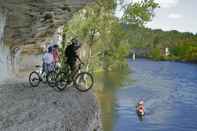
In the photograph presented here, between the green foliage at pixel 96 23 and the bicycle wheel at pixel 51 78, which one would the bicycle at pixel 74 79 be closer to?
the bicycle wheel at pixel 51 78

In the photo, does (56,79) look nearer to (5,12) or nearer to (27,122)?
(5,12)

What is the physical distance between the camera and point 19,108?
54.2ft

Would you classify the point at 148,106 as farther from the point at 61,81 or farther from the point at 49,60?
the point at 61,81

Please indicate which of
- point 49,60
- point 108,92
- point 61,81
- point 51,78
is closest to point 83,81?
point 61,81

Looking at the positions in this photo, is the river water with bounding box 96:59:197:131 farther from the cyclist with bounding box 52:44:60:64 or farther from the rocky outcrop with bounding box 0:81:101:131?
the rocky outcrop with bounding box 0:81:101:131

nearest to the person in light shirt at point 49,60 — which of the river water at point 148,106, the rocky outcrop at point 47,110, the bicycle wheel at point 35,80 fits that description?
the rocky outcrop at point 47,110

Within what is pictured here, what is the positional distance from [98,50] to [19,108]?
40.1m

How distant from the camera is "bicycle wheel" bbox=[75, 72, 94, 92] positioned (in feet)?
64.4

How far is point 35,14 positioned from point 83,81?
125 inches

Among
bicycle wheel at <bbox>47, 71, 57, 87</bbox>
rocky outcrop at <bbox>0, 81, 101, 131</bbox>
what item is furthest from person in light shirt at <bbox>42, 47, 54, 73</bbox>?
rocky outcrop at <bbox>0, 81, 101, 131</bbox>

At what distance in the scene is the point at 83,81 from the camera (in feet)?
65.3

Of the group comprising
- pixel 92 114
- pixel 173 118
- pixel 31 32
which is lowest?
pixel 173 118

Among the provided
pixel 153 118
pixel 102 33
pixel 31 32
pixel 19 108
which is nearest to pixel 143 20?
pixel 102 33

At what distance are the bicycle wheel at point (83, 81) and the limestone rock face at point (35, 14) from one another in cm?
227
